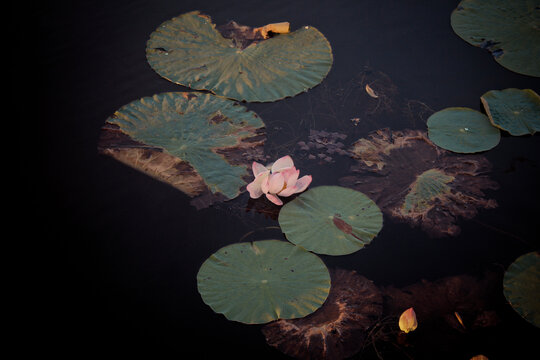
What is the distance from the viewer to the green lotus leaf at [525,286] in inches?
78.1

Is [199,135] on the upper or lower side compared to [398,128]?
upper

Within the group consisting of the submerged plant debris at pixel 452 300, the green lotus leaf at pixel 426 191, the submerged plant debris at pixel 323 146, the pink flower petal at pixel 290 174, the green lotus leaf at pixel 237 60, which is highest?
the green lotus leaf at pixel 237 60

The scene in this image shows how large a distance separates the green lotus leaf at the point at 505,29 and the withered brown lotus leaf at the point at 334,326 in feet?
6.93

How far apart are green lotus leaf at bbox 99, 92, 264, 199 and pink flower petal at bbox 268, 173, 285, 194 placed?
0.68 feet

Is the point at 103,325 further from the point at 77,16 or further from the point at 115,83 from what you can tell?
the point at 77,16

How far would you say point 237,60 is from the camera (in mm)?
3088

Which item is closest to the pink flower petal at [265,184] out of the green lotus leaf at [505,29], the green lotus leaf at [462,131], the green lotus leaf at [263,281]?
the green lotus leaf at [263,281]

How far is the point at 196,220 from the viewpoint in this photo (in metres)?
2.35

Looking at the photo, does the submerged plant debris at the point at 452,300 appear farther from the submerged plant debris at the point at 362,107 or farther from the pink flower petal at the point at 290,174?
the submerged plant debris at the point at 362,107

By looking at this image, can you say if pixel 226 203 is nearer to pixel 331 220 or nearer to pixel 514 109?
pixel 331 220

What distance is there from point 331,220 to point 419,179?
2.07ft

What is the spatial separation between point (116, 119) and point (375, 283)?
5.73ft

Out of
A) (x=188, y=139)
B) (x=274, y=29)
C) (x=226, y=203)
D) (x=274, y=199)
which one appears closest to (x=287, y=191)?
(x=274, y=199)

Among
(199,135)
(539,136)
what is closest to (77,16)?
(199,135)
